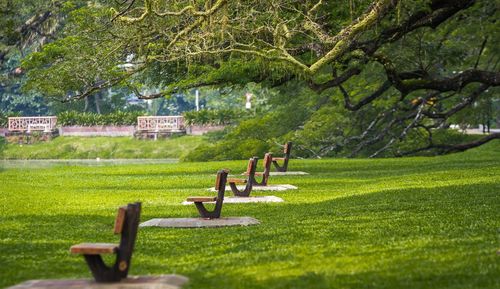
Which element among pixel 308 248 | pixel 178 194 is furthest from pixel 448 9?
pixel 308 248

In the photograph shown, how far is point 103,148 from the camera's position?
297 feet

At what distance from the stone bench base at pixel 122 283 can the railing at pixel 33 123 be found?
84.4 meters

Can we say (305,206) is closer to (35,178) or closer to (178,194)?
(178,194)

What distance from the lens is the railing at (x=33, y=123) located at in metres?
95.6

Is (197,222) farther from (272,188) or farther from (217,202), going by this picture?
(272,188)

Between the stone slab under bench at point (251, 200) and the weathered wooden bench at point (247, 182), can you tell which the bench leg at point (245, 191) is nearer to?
the weathered wooden bench at point (247, 182)

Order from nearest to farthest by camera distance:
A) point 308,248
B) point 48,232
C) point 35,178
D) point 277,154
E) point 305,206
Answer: point 308,248 < point 48,232 < point 305,206 < point 35,178 < point 277,154

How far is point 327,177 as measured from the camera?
34.8m

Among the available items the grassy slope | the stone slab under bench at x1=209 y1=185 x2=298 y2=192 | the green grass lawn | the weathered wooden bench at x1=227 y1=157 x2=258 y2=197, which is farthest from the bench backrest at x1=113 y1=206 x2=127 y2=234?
the grassy slope

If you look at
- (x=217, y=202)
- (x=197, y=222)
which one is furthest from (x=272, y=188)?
(x=197, y=222)

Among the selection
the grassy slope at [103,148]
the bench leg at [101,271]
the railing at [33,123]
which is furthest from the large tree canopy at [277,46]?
the railing at [33,123]

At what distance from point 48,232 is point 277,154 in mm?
38437

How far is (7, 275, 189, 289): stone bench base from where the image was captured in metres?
11.5

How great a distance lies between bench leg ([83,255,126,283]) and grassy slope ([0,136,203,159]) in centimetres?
7572
